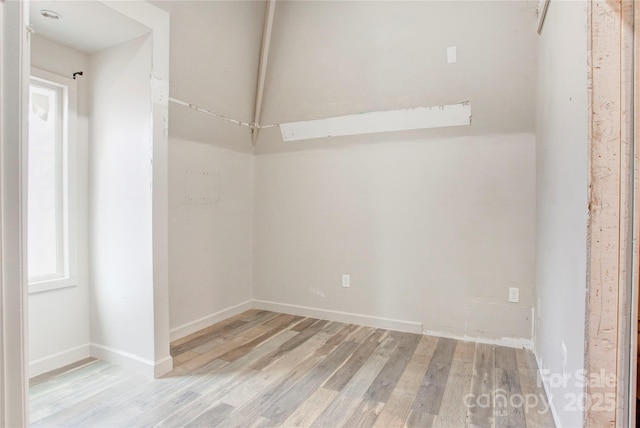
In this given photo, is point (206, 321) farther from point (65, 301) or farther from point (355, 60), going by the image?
point (355, 60)

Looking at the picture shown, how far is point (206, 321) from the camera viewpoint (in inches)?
124

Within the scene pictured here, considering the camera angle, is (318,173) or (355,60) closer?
(355,60)

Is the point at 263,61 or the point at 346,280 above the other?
the point at 263,61

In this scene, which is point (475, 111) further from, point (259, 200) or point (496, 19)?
point (259, 200)

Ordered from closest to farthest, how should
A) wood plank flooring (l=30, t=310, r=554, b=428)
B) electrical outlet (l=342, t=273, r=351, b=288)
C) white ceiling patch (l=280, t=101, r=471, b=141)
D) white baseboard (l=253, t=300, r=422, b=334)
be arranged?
wood plank flooring (l=30, t=310, r=554, b=428) < white ceiling patch (l=280, t=101, r=471, b=141) < white baseboard (l=253, t=300, r=422, b=334) < electrical outlet (l=342, t=273, r=351, b=288)

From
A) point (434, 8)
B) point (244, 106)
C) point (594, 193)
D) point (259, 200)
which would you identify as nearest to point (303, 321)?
point (259, 200)

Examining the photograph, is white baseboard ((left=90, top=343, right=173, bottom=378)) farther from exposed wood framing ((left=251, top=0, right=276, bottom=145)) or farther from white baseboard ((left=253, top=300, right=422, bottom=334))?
exposed wood framing ((left=251, top=0, right=276, bottom=145))

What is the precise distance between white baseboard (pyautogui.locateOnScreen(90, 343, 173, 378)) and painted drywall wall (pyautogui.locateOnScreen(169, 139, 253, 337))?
0.49 m

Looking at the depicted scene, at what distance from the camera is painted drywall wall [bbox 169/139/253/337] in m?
2.85

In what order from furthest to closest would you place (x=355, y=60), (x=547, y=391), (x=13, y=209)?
(x=355, y=60), (x=547, y=391), (x=13, y=209)

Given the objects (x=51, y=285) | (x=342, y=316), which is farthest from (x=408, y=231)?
(x=51, y=285)

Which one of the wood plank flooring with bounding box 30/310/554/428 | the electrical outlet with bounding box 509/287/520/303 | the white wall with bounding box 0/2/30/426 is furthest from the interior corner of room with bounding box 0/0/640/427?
the white wall with bounding box 0/2/30/426

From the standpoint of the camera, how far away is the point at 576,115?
4.53ft

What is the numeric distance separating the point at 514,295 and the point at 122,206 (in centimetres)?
307
